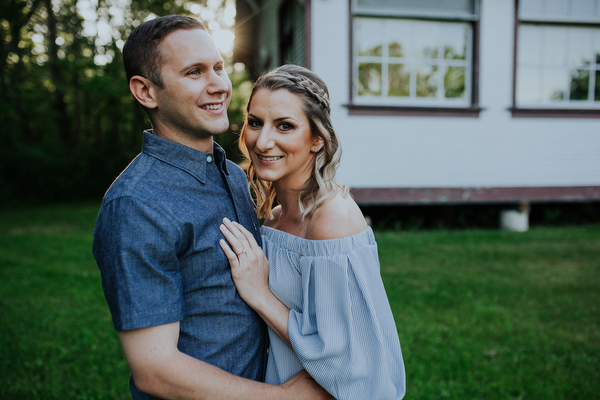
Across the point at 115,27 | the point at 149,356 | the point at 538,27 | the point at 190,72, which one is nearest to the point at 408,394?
the point at 149,356

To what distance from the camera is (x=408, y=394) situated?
3.29 metres

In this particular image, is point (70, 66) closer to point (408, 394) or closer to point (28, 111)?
point (28, 111)

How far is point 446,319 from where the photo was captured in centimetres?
450

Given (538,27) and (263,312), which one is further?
(538,27)

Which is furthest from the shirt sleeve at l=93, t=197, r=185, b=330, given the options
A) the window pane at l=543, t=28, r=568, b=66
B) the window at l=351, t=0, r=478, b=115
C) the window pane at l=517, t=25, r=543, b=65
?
the window pane at l=543, t=28, r=568, b=66

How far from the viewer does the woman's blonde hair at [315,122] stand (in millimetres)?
2011

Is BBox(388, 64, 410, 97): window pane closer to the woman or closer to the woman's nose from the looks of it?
the woman

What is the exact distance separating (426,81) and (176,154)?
307 inches

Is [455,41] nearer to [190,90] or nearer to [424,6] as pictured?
[424,6]

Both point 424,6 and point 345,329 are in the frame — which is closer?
point 345,329

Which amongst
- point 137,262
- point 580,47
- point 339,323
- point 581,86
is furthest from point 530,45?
point 137,262

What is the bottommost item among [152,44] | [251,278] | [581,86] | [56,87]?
[251,278]

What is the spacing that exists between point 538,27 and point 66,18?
15.6 m

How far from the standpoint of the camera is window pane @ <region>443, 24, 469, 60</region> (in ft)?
28.1
